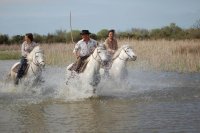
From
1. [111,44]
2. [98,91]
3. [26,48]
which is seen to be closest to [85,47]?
[98,91]

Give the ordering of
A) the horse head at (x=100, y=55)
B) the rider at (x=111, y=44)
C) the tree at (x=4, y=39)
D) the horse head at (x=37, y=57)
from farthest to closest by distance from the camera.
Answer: the tree at (x=4, y=39)
the rider at (x=111, y=44)
the horse head at (x=37, y=57)
the horse head at (x=100, y=55)

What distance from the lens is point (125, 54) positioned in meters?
14.8

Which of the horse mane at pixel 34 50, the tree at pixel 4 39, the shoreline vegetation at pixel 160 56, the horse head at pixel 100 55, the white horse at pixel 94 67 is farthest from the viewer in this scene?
the tree at pixel 4 39

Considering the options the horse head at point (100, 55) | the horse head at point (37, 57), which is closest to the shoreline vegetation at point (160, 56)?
the horse head at point (37, 57)

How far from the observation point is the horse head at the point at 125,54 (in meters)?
14.7

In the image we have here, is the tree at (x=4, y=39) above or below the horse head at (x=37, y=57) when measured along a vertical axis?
below

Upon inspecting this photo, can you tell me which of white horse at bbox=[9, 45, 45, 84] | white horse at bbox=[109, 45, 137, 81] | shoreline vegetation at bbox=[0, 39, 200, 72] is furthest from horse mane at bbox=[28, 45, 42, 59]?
shoreline vegetation at bbox=[0, 39, 200, 72]

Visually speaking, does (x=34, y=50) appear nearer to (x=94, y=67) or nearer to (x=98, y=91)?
(x=98, y=91)

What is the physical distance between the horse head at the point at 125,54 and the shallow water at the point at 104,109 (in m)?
0.82

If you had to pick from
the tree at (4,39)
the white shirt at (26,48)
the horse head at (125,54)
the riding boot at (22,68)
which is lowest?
the tree at (4,39)

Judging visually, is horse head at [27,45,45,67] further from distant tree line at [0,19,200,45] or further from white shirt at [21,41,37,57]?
distant tree line at [0,19,200,45]

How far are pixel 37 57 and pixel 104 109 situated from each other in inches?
149

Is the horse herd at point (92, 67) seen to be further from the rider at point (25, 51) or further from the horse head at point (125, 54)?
the rider at point (25, 51)

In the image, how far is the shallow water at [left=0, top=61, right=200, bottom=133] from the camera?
902 cm
